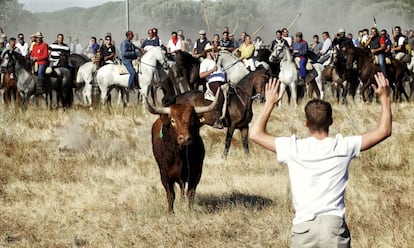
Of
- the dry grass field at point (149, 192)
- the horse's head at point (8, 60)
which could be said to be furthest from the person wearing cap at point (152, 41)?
the dry grass field at point (149, 192)

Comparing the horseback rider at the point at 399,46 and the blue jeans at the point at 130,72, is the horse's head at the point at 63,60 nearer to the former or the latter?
the blue jeans at the point at 130,72

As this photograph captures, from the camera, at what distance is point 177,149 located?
10.2 metres

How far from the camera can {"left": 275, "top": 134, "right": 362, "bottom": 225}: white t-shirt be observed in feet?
18.1

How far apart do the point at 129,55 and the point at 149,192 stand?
12.5m

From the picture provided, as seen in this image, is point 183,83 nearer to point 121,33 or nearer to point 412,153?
point 412,153

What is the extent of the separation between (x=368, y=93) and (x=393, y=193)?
16.0 metres

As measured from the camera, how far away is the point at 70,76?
24984 millimetres

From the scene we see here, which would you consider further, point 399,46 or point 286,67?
point 399,46

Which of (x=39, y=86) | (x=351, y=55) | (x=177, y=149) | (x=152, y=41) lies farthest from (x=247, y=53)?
(x=177, y=149)

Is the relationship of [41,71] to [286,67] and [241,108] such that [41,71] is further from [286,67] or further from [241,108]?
[241,108]

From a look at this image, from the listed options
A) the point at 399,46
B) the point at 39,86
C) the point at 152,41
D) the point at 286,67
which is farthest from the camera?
the point at 399,46

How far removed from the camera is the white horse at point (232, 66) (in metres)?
23.8

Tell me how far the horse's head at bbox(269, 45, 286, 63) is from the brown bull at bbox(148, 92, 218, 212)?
13.8 meters

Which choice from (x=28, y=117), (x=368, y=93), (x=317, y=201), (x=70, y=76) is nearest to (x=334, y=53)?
(x=368, y=93)
